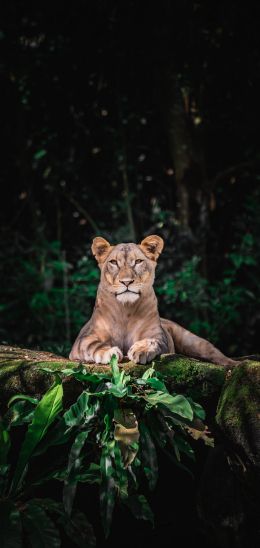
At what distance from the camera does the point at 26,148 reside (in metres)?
8.21

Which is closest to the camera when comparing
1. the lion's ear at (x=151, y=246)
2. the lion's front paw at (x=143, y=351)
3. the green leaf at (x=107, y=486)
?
the green leaf at (x=107, y=486)

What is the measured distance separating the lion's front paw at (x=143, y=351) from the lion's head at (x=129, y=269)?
0.84 ft

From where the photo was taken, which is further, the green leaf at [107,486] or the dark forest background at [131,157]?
the dark forest background at [131,157]

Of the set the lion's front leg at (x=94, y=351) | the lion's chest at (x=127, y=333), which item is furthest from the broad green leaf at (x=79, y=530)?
the lion's chest at (x=127, y=333)

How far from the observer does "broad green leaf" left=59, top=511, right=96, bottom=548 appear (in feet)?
10.5

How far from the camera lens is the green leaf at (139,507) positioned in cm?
321

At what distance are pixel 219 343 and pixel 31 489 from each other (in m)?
4.33

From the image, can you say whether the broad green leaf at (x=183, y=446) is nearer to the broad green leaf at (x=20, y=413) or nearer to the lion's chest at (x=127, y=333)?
the lion's chest at (x=127, y=333)

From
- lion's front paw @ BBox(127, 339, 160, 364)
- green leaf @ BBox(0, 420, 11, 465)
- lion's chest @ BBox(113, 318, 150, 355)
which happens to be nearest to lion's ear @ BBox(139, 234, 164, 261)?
lion's chest @ BBox(113, 318, 150, 355)

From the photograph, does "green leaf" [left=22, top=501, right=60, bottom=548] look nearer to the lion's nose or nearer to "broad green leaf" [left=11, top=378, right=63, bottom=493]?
"broad green leaf" [left=11, top=378, right=63, bottom=493]

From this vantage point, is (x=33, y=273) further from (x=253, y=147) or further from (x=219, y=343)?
→ (x=253, y=147)

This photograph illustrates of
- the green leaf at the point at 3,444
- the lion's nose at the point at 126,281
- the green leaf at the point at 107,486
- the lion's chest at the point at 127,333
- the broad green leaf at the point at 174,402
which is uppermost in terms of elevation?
the lion's nose at the point at 126,281

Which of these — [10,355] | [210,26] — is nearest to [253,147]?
[210,26]

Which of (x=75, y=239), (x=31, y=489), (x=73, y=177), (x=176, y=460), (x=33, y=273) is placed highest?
(x=73, y=177)
